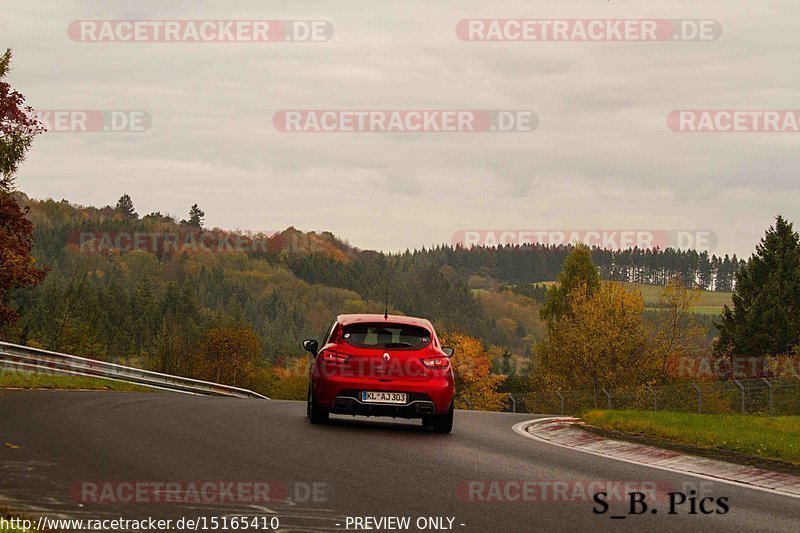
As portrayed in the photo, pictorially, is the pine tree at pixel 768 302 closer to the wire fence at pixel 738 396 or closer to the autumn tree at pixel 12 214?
the wire fence at pixel 738 396

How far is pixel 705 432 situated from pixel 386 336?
16.3 ft

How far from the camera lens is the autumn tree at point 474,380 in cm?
9368

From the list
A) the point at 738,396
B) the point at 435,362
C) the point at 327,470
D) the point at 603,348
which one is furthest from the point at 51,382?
the point at 603,348

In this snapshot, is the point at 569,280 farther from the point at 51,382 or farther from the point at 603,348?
the point at 51,382

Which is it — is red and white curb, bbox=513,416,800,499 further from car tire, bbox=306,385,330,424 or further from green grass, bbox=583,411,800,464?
car tire, bbox=306,385,330,424

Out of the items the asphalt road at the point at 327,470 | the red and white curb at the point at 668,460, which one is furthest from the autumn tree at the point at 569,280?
the asphalt road at the point at 327,470

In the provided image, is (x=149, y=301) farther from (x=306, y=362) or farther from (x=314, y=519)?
(x=314, y=519)

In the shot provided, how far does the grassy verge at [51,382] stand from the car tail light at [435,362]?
45.0ft

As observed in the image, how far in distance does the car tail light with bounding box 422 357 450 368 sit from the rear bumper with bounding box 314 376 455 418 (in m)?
0.19

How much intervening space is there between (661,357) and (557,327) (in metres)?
7.64

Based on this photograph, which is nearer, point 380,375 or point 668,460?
point 668,460

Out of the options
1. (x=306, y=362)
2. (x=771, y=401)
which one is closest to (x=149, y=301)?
(x=306, y=362)

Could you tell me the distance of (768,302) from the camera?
253 feet

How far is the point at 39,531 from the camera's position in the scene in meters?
7.09
